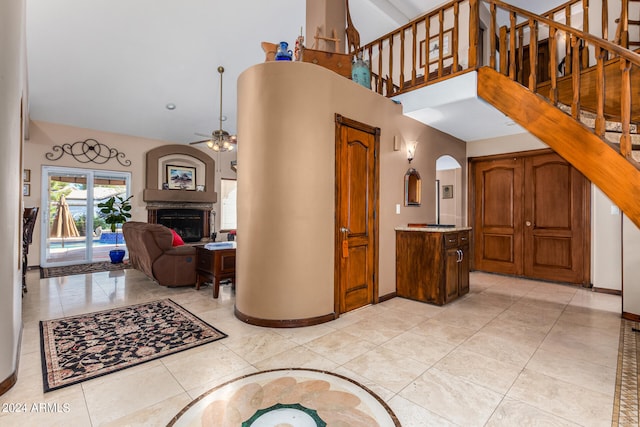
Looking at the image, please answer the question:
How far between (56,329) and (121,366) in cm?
121

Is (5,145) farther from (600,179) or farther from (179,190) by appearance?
(179,190)

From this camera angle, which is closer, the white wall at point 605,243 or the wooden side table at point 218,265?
the wooden side table at point 218,265

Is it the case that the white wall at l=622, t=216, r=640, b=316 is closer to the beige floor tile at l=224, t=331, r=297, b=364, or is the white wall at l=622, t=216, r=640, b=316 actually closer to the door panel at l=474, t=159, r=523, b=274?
the door panel at l=474, t=159, r=523, b=274

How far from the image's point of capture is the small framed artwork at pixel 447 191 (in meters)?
6.83

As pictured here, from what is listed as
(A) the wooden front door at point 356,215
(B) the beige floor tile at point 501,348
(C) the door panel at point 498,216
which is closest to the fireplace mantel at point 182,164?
(A) the wooden front door at point 356,215

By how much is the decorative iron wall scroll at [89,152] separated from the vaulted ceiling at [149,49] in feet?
1.35

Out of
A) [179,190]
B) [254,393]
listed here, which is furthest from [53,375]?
[179,190]

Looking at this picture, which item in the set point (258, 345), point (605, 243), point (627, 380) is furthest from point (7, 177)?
point (605, 243)

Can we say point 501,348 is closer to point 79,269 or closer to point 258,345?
point 258,345

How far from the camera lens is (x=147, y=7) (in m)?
4.27

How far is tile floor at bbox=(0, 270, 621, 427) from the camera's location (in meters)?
1.72

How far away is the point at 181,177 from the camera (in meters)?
7.66

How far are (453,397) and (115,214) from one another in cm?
730

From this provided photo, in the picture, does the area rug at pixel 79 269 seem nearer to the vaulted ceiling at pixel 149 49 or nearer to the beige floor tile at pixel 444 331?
the vaulted ceiling at pixel 149 49
